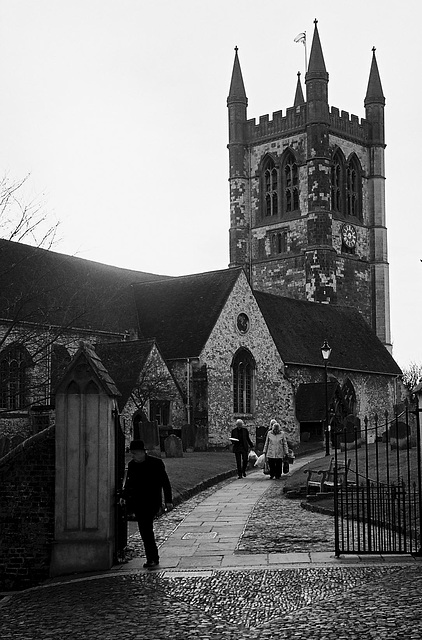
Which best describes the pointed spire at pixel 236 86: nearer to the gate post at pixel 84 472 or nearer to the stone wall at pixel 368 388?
the stone wall at pixel 368 388

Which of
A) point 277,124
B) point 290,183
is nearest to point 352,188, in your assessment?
point 290,183

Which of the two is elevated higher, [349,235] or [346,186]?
[346,186]

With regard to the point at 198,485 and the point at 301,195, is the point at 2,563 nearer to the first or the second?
the point at 198,485

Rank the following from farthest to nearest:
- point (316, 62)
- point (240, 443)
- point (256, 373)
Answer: point (316, 62), point (256, 373), point (240, 443)

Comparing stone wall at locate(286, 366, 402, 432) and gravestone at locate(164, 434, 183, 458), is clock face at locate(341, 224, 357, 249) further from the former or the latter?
gravestone at locate(164, 434, 183, 458)

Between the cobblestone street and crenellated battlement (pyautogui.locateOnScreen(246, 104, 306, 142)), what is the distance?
6025 centimetres

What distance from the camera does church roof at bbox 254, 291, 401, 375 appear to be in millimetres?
49344

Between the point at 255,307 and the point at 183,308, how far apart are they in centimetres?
337

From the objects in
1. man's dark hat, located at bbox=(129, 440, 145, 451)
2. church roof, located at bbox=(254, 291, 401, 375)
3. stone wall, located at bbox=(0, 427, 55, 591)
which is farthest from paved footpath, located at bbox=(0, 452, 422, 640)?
church roof, located at bbox=(254, 291, 401, 375)

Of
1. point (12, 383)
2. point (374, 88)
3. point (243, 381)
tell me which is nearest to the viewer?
point (12, 383)

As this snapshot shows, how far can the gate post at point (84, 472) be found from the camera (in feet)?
39.9

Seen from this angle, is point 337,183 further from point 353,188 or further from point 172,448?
point 172,448

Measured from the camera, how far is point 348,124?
72500 millimetres

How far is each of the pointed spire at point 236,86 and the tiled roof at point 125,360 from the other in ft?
137
